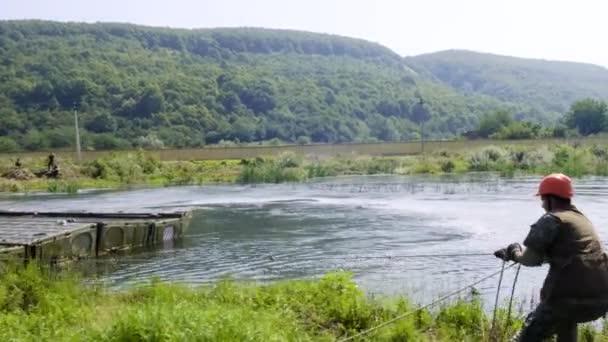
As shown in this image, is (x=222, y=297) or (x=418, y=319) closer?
(x=418, y=319)

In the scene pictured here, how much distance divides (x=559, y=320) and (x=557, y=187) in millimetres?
1174

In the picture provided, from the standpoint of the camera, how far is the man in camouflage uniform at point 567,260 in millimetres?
6570

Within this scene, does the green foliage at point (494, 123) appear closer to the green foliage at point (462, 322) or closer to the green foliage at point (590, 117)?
the green foliage at point (590, 117)

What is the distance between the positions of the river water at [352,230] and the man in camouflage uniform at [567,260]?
6.79 metres

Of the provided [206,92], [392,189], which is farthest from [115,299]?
[206,92]

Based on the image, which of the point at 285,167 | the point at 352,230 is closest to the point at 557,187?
the point at 352,230

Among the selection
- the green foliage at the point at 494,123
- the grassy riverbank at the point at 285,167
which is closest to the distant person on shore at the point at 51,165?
the grassy riverbank at the point at 285,167

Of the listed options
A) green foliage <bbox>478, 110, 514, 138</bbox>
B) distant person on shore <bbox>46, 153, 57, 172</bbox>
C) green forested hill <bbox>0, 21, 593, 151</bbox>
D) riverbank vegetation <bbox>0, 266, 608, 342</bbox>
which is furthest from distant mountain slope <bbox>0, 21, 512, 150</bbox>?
riverbank vegetation <bbox>0, 266, 608, 342</bbox>

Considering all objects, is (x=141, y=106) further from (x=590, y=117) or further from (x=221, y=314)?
(x=221, y=314)

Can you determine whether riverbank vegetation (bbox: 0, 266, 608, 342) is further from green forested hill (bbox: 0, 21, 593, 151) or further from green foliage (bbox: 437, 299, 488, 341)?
green forested hill (bbox: 0, 21, 593, 151)

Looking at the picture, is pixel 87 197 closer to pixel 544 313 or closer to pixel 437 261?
pixel 437 261

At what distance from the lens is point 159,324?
23.1 ft

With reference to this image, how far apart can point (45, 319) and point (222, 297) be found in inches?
103

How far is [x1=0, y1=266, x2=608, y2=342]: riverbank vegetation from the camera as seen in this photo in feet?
23.5
